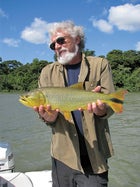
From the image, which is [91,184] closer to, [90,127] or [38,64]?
[90,127]

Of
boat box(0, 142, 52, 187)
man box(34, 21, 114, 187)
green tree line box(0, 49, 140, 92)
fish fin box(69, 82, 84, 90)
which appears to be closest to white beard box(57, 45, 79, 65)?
man box(34, 21, 114, 187)

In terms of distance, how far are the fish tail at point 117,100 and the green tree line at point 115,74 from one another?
157 feet

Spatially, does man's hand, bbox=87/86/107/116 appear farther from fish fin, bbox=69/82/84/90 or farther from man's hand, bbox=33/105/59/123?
man's hand, bbox=33/105/59/123

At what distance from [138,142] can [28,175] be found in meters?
8.98

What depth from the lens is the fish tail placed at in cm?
311

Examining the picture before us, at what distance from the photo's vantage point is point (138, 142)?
14172mm

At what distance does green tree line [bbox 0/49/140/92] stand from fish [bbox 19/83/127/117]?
47904 millimetres

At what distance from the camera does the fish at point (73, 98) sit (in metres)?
3.12

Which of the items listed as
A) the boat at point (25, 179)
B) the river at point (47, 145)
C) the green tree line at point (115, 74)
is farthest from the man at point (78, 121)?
the green tree line at point (115, 74)

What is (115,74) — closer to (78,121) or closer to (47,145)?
(47,145)

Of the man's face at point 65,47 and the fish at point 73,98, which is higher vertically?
the man's face at point 65,47

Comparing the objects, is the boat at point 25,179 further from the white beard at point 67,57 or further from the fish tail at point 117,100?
the fish tail at point 117,100

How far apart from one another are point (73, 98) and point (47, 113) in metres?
0.30

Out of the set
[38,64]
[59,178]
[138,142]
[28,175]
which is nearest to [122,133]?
[138,142]
